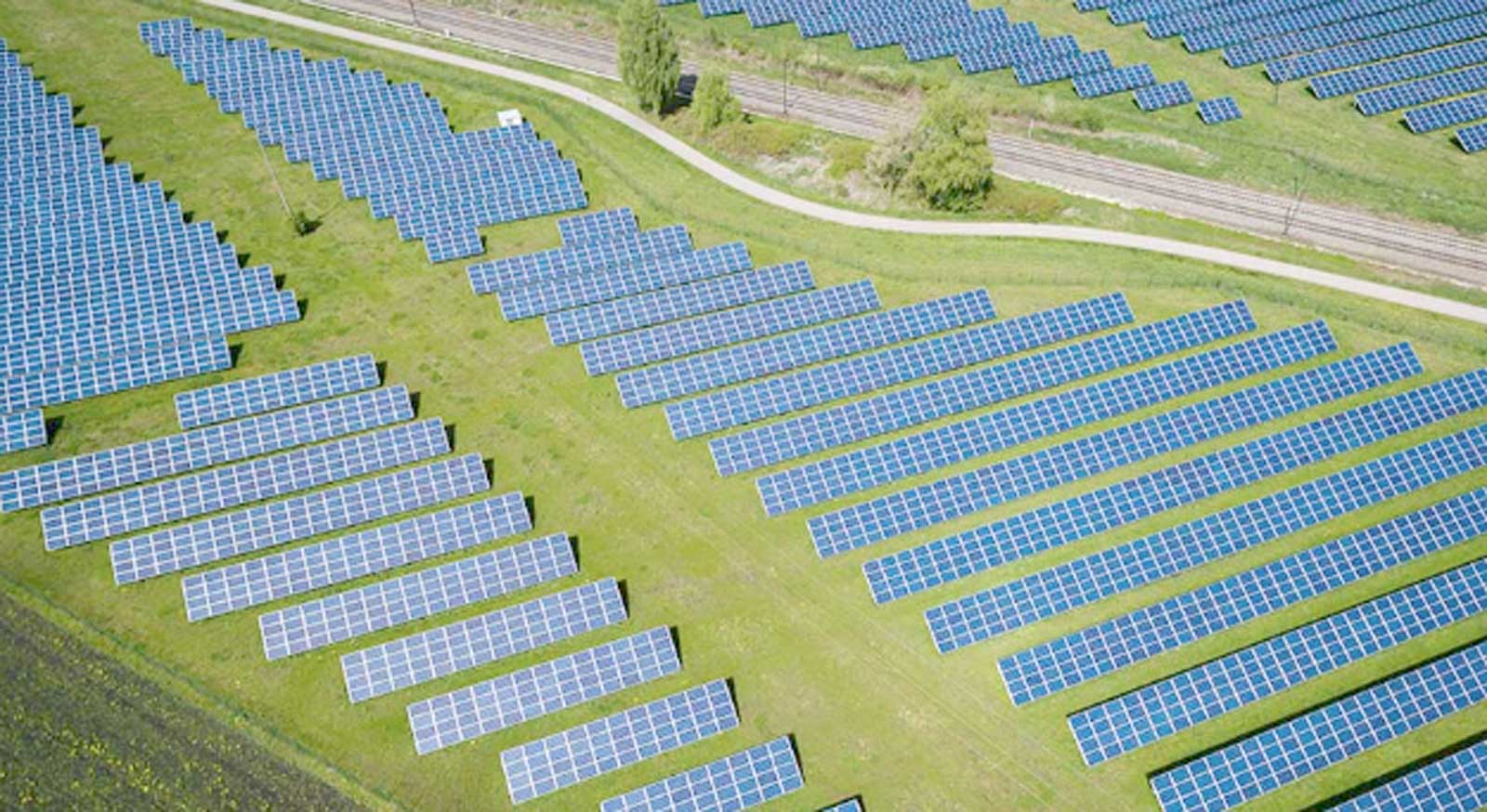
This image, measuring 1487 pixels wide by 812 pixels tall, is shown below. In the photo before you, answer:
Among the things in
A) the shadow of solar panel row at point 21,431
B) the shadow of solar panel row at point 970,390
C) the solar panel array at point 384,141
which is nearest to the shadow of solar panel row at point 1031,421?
the shadow of solar panel row at point 970,390

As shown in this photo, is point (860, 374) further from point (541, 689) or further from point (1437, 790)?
point (1437, 790)

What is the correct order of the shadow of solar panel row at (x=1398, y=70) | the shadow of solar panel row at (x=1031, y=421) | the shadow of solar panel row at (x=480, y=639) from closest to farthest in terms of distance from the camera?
the shadow of solar panel row at (x=480, y=639) → the shadow of solar panel row at (x=1031, y=421) → the shadow of solar panel row at (x=1398, y=70)

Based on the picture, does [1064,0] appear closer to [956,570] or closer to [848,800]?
[956,570]

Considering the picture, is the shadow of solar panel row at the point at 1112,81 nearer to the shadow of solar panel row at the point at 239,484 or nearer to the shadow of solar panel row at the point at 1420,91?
the shadow of solar panel row at the point at 1420,91

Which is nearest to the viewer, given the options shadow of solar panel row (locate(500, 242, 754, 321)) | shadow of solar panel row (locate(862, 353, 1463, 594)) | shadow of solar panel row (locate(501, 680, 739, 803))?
shadow of solar panel row (locate(501, 680, 739, 803))

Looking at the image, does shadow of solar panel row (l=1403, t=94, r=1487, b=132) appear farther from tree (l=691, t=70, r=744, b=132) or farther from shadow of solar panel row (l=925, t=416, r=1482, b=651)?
tree (l=691, t=70, r=744, b=132)

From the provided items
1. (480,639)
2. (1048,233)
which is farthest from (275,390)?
(1048,233)

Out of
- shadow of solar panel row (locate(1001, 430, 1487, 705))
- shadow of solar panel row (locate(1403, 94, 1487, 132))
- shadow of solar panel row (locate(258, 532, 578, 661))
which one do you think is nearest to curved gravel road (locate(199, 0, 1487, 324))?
shadow of solar panel row (locate(1001, 430, 1487, 705))
